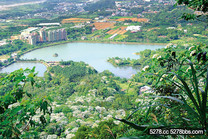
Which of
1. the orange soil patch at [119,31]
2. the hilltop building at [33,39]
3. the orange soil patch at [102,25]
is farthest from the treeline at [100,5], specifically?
the hilltop building at [33,39]

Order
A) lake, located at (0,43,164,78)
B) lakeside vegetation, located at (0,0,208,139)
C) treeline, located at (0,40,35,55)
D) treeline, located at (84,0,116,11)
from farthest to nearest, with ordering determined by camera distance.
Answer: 1. treeline, located at (84,0,116,11)
2. treeline, located at (0,40,35,55)
3. lake, located at (0,43,164,78)
4. lakeside vegetation, located at (0,0,208,139)

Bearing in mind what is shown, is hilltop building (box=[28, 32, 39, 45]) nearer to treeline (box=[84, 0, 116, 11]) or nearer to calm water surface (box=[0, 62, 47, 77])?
calm water surface (box=[0, 62, 47, 77])

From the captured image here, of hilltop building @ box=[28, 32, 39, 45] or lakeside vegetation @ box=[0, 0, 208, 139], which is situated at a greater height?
lakeside vegetation @ box=[0, 0, 208, 139]

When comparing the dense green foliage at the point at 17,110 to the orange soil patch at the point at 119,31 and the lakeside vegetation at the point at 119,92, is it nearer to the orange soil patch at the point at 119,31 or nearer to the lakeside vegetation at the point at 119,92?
the lakeside vegetation at the point at 119,92

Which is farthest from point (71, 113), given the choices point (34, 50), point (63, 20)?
point (63, 20)

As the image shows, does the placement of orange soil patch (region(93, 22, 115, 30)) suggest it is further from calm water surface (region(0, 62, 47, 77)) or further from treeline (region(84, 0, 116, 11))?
calm water surface (region(0, 62, 47, 77))

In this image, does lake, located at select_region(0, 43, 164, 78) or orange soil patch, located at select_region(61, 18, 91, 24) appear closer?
lake, located at select_region(0, 43, 164, 78)

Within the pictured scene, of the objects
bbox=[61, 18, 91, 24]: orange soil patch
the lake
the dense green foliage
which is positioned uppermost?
the dense green foliage

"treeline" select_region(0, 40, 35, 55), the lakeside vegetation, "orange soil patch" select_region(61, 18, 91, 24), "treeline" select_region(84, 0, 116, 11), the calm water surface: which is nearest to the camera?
the lakeside vegetation

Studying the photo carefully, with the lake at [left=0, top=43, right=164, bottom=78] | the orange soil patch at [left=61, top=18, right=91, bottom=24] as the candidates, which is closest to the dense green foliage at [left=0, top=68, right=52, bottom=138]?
the lake at [left=0, top=43, right=164, bottom=78]
